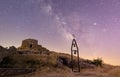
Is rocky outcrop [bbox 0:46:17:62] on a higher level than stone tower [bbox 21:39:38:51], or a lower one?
lower

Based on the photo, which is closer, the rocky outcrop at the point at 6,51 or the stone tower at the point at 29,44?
the rocky outcrop at the point at 6,51

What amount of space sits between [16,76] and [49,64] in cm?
744

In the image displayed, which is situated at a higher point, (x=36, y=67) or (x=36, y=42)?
(x=36, y=42)

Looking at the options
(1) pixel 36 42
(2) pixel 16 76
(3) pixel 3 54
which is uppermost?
(1) pixel 36 42

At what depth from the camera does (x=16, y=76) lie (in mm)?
22219

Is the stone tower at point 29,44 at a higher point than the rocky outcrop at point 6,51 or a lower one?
higher

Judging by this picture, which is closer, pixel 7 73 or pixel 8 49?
pixel 7 73

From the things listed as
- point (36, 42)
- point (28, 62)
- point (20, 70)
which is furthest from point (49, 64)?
point (36, 42)

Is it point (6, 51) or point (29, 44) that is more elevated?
point (29, 44)

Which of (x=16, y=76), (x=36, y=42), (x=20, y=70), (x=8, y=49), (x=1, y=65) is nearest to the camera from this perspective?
(x=16, y=76)

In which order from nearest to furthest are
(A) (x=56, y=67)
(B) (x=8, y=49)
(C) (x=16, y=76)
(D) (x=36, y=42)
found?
(C) (x=16, y=76) → (A) (x=56, y=67) → (B) (x=8, y=49) → (D) (x=36, y=42)

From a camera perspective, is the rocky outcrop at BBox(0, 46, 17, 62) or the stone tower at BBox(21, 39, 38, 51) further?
the stone tower at BBox(21, 39, 38, 51)

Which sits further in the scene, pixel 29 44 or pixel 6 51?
pixel 29 44

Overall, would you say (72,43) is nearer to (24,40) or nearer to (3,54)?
(3,54)
